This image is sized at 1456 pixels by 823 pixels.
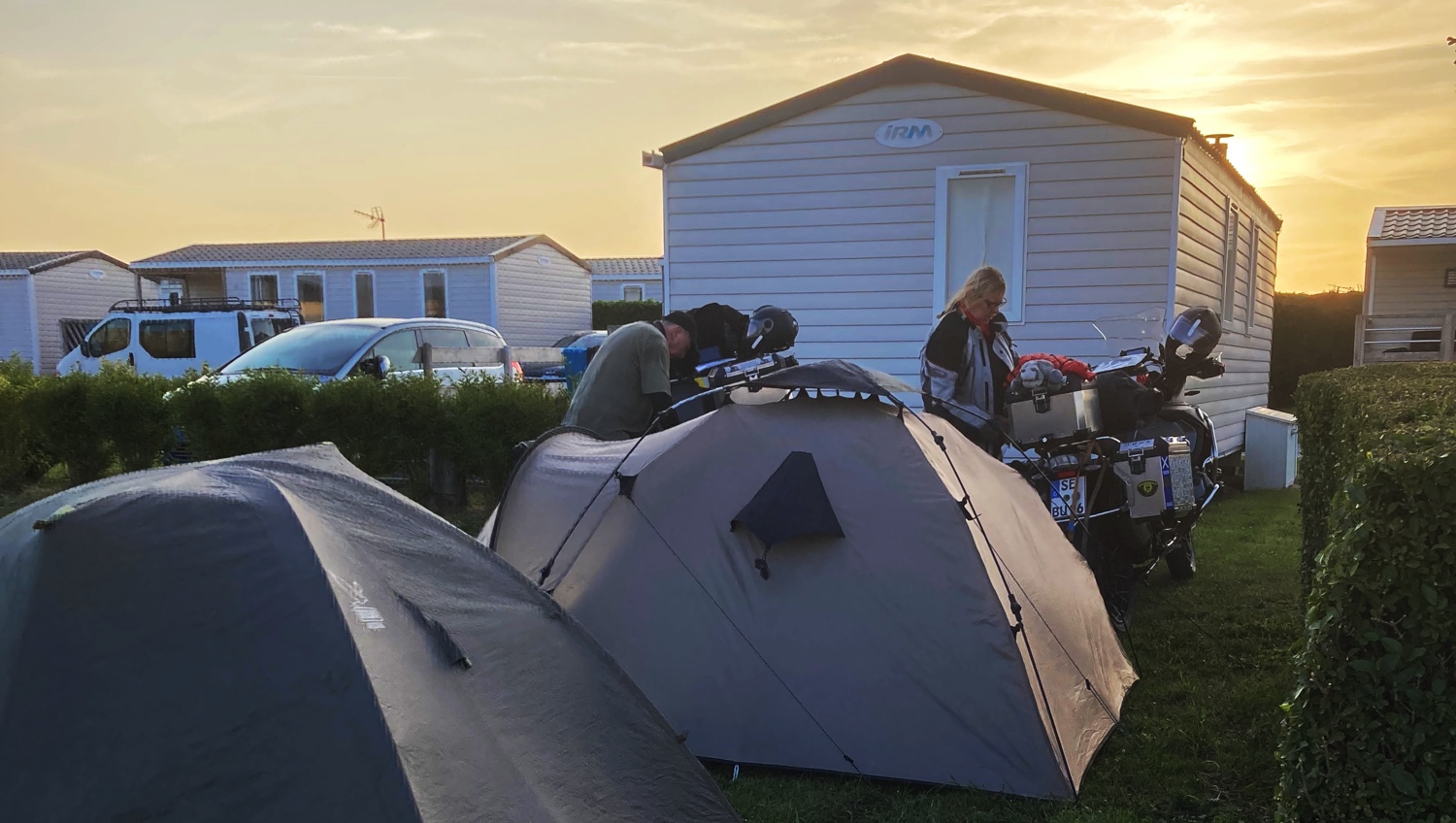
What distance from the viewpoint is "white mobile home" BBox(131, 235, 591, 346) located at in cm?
2756

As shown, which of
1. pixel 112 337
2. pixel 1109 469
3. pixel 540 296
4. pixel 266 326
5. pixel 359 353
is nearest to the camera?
pixel 1109 469

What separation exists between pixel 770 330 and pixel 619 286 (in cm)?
3096

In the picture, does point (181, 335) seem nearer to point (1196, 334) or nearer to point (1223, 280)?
point (1223, 280)

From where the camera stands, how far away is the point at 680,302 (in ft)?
35.2

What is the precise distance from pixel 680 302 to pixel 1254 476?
7114 millimetres

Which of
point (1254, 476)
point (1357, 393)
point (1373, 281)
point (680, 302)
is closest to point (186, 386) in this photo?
point (680, 302)

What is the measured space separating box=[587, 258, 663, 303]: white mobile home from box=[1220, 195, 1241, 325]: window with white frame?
2520 cm

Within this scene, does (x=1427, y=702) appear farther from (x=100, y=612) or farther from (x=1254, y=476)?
(x=1254, y=476)

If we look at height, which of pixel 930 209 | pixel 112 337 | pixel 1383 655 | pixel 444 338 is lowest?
pixel 1383 655

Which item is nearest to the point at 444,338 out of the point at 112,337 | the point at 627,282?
the point at 112,337

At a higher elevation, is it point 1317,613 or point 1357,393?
point 1357,393

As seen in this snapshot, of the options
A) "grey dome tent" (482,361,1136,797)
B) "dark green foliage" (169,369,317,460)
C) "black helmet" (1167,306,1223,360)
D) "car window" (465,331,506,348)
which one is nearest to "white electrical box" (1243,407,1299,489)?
"black helmet" (1167,306,1223,360)

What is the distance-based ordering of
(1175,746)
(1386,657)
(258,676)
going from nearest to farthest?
(258,676), (1386,657), (1175,746)

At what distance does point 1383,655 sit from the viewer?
245 cm
